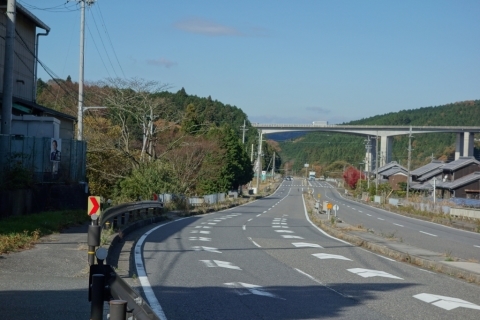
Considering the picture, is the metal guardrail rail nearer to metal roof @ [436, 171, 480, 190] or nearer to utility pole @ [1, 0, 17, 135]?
utility pole @ [1, 0, 17, 135]

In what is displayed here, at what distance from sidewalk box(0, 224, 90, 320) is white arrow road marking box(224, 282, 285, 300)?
7.57 ft

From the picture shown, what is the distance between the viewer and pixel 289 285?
415 inches

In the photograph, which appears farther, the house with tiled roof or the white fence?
the house with tiled roof

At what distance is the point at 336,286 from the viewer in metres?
10.6

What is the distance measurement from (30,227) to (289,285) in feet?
23.9

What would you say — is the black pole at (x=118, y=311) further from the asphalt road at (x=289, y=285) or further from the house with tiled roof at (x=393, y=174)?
the house with tiled roof at (x=393, y=174)

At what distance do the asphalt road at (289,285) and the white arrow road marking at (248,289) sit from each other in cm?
2

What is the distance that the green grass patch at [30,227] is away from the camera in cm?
1235

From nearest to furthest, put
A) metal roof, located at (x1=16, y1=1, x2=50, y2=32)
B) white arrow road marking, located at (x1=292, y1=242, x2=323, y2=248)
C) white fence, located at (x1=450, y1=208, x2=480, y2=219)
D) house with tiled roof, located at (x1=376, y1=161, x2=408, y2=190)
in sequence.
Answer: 1. white arrow road marking, located at (x1=292, y1=242, x2=323, y2=248)
2. metal roof, located at (x1=16, y1=1, x2=50, y2=32)
3. white fence, located at (x1=450, y1=208, x2=480, y2=219)
4. house with tiled roof, located at (x1=376, y1=161, x2=408, y2=190)

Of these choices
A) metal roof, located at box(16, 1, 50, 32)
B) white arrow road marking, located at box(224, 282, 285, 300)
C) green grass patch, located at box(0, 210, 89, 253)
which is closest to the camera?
white arrow road marking, located at box(224, 282, 285, 300)

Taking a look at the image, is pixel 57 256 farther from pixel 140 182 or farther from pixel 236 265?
pixel 140 182

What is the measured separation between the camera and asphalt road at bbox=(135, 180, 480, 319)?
8344mm

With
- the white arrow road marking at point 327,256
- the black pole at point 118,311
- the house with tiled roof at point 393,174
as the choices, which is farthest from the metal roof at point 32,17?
the house with tiled roof at point 393,174

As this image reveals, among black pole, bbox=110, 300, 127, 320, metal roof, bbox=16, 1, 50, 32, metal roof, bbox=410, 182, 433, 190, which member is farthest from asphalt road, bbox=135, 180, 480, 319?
metal roof, bbox=410, 182, 433, 190
